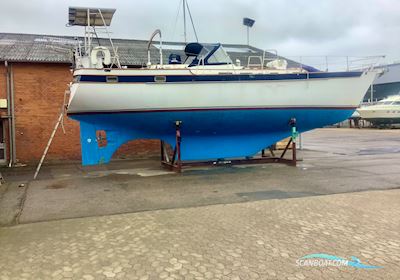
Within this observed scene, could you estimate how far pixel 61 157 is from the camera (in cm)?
1570

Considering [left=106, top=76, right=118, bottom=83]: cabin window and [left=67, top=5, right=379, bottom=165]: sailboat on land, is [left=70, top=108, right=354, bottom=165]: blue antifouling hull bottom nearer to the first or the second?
[left=67, top=5, right=379, bottom=165]: sailboat on land

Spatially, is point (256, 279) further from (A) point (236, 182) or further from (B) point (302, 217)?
(A) point (236, 182)

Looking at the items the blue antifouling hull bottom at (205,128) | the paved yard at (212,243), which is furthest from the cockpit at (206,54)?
the paved yard at (212,243)

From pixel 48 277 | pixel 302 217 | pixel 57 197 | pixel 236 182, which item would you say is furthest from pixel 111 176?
pixel 48 277

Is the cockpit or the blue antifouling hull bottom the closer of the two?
the blue antifouling hull bottom

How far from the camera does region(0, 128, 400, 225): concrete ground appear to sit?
25.5 feet

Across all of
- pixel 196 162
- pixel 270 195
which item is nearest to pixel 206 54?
pixel 196 162

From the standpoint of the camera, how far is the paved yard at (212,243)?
447 cm

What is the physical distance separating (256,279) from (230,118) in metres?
8.47

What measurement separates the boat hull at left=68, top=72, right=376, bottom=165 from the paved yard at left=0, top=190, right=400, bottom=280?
5.11 m

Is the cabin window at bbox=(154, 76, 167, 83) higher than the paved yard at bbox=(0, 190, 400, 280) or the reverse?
higher

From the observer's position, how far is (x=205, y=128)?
12703mm

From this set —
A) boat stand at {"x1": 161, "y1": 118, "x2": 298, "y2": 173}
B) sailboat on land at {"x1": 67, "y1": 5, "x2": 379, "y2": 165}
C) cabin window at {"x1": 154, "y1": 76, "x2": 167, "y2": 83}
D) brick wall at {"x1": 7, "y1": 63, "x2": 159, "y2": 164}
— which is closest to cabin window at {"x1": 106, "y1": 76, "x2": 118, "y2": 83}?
sailboat on land at {"x1": 67, "y1": 5, "x2": 379, "y2": 165}

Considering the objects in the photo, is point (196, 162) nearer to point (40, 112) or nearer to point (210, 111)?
point (210, 111)
